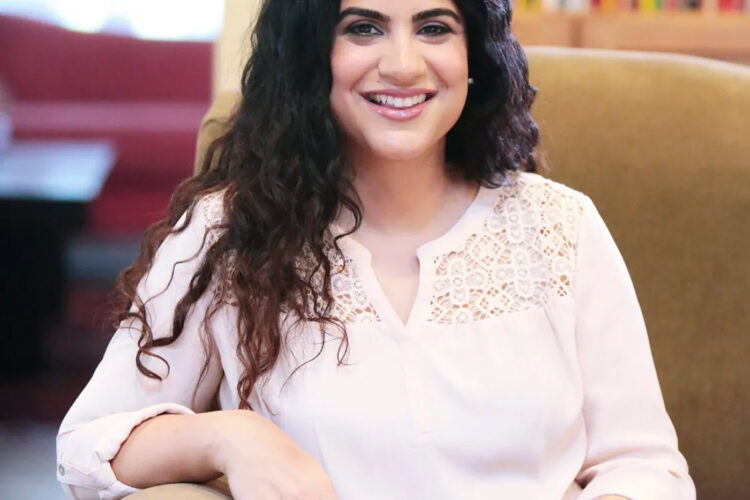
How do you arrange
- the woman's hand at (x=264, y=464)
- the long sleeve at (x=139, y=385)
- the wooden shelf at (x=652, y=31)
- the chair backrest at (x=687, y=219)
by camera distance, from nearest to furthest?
the woman's hand at (x=264, y=464) → the long sleeve at (x=139, y=385) → the chair backrest at (x=687, y=219) → the wooden shelf at (x=652, y=31)

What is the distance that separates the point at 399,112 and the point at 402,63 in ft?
0.19

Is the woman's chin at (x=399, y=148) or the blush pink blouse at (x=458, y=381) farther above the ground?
the woman's chin at (x=399, y=148)

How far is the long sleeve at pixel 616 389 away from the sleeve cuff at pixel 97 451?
498 mm

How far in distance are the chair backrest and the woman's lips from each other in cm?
41

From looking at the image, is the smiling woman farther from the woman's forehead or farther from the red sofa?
the red sofa

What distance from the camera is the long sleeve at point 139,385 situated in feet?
4.39

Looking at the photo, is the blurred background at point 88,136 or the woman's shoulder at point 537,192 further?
the blurred background at point 88,136

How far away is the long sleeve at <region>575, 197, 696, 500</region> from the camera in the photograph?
1409 millimetres

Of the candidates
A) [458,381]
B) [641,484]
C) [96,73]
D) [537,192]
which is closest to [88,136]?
[96,73]

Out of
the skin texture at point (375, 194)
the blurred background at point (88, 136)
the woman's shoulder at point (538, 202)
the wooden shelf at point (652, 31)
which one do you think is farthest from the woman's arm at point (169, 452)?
the wooden shelf at point (652, 31)

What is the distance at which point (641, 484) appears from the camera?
4.46 feet

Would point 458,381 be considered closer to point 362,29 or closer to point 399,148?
point 399,148

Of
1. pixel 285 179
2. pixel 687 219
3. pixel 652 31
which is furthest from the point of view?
pixel 652 31

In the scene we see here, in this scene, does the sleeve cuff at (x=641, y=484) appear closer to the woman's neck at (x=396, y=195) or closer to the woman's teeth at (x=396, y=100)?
the woman's neck at (x=396, y=195)
